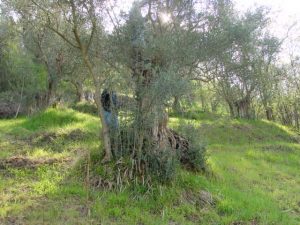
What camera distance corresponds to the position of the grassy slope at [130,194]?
7840 mm

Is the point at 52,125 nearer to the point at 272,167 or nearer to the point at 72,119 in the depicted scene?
the point at 72,119

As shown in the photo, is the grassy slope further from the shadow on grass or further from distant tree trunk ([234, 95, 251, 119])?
distant tree trunk ([234, 95, 251, 119])

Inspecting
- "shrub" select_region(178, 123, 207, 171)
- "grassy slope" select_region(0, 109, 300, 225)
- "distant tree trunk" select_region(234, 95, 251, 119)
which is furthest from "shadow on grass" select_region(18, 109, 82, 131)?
"distant tree trunk" select_region(234, 95, 251, 119)

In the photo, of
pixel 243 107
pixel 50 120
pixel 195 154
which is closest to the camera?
pixel 195 154

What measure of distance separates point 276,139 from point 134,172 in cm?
1589

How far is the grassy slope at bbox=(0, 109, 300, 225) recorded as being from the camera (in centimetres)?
784

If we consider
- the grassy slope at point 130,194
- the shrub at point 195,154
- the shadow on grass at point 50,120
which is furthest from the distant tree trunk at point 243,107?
the shrub at point 195,154

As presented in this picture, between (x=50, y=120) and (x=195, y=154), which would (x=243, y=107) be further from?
(x=195, y=154)

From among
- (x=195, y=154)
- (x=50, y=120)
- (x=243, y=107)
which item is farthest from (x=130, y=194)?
(x=243, y=107)

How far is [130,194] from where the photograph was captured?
28.9 feet

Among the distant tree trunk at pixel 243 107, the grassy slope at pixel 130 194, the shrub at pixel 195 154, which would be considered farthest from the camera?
A: the distant tree trunk at pixel 243 107

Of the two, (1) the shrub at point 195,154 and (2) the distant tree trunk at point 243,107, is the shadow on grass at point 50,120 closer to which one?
(1) the shrub at point 195,154

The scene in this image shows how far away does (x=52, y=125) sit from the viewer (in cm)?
1692

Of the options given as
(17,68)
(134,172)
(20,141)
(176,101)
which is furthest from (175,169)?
(17,68)
